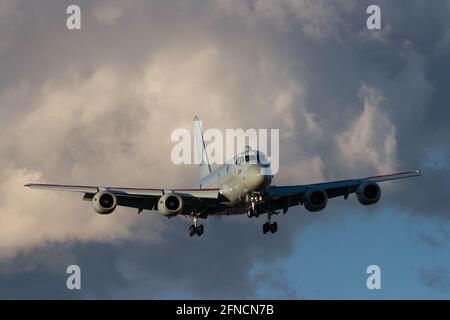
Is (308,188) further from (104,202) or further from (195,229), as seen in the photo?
(104,202)

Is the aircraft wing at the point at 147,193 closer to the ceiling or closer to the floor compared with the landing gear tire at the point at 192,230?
closer to the ceiling

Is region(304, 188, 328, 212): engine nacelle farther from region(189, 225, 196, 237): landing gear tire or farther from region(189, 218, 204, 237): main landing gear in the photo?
region(189, 225, 196, 237): landing gear tire

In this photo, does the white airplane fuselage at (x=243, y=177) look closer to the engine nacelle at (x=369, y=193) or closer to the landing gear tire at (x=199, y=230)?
the landing gear tire at (x=199, y=230)

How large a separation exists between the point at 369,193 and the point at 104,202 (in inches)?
983

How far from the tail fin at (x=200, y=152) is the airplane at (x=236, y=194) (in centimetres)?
2341

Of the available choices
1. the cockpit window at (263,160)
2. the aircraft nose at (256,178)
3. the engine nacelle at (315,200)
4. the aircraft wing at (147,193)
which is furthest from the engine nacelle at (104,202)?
the engine nacelle at (315,200)

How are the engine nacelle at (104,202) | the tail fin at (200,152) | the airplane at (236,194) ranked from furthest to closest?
the tail fin at (200,152) → the engine nacelle at (104,202) → the airplane at (236,194)

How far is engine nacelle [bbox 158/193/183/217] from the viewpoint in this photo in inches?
3327

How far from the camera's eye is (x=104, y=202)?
8456 centimetres

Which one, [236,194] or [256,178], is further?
[236,194]

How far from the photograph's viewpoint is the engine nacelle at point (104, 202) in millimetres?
84438

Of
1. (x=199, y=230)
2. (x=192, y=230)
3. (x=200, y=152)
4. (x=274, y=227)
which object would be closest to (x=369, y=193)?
(x=274, y=227)
